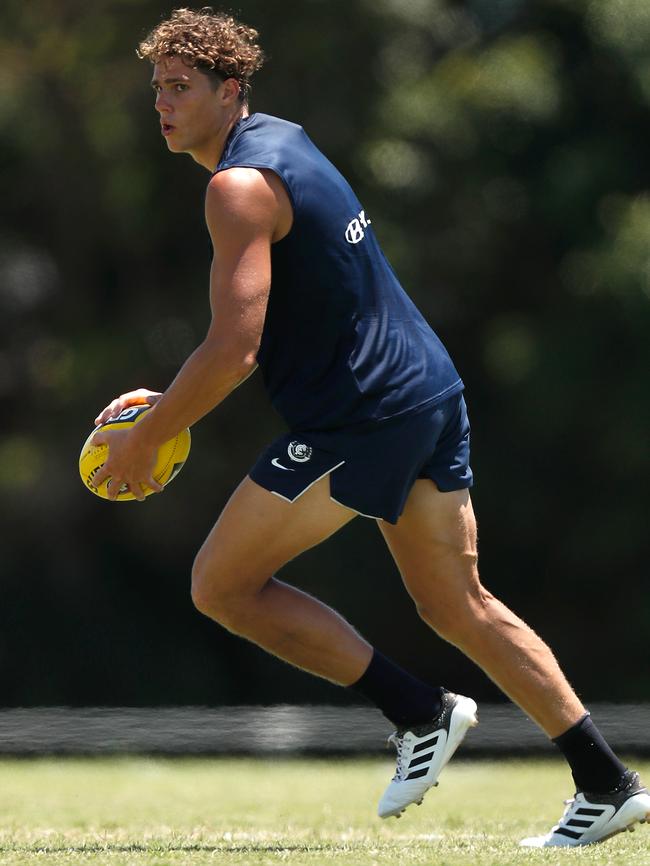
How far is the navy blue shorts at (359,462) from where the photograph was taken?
3963 mm

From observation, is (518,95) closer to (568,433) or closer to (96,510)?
Answer: (568,433)

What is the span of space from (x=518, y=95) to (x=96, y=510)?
4.16 meters

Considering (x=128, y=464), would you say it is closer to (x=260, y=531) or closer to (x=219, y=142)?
(x=260, y=531)

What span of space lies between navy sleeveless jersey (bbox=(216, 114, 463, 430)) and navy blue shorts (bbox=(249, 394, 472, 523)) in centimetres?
4

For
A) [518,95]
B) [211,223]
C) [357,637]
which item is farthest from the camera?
[518,95]

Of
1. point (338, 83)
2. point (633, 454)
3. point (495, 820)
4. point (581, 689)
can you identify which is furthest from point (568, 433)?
point (495, 820)

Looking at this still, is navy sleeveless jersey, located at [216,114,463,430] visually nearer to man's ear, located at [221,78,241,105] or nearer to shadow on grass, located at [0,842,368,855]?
man's ear, located at [221,78,241,105]

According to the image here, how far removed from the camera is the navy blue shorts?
3.96 meters

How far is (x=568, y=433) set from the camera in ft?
34.9

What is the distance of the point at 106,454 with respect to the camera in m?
4.11

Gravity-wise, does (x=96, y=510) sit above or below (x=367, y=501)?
below

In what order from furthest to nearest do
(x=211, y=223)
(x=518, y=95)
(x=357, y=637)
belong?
(x=518, y=95), (x=357, y=637), (x=211, y=223)

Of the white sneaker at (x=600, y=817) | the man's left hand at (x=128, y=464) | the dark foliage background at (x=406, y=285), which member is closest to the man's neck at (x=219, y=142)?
the man's left hand at (x=128, y=464)

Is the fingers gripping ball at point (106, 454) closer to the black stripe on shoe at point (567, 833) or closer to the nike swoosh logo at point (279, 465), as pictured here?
the nike swoosh logo at point (279, 465)
